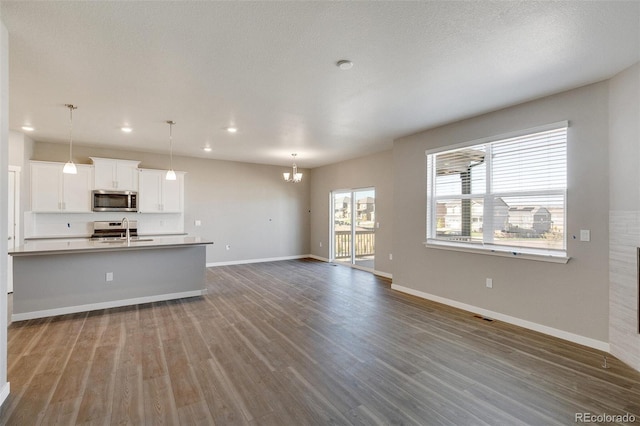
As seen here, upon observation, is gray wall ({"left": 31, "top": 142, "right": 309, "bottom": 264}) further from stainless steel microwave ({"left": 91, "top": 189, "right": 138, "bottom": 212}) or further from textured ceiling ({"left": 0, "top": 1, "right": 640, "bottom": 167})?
textured ceiling ({"left": 0, "top": 1, "right": 640, "bottom": 167})

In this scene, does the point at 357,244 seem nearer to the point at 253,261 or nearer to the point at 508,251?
the point at 253,261

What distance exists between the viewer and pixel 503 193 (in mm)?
3918

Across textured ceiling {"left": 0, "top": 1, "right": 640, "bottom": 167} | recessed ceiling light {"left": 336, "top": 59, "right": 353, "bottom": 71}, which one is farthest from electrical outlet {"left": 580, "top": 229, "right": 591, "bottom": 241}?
recessed ceiling light {"left": 336, "top": 59, "right": 353, "bottom": 71}

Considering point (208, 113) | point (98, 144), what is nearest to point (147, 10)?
point (208, 113)

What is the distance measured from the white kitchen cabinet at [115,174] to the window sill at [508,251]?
6.07m

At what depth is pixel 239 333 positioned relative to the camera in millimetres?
3488

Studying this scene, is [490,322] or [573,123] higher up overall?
[573,123]

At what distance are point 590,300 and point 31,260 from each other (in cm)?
671

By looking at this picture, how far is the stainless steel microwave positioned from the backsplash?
0.92 ft

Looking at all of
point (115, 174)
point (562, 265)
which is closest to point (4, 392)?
point (115, 174)

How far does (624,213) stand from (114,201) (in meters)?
7.82

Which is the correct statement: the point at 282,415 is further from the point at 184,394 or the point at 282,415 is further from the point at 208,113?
the point at 208,113

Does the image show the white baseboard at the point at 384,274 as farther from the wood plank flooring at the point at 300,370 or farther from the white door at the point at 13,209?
the white door at the point at 13,209

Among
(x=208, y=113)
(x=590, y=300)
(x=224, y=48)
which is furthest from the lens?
(x=208, y=113)
